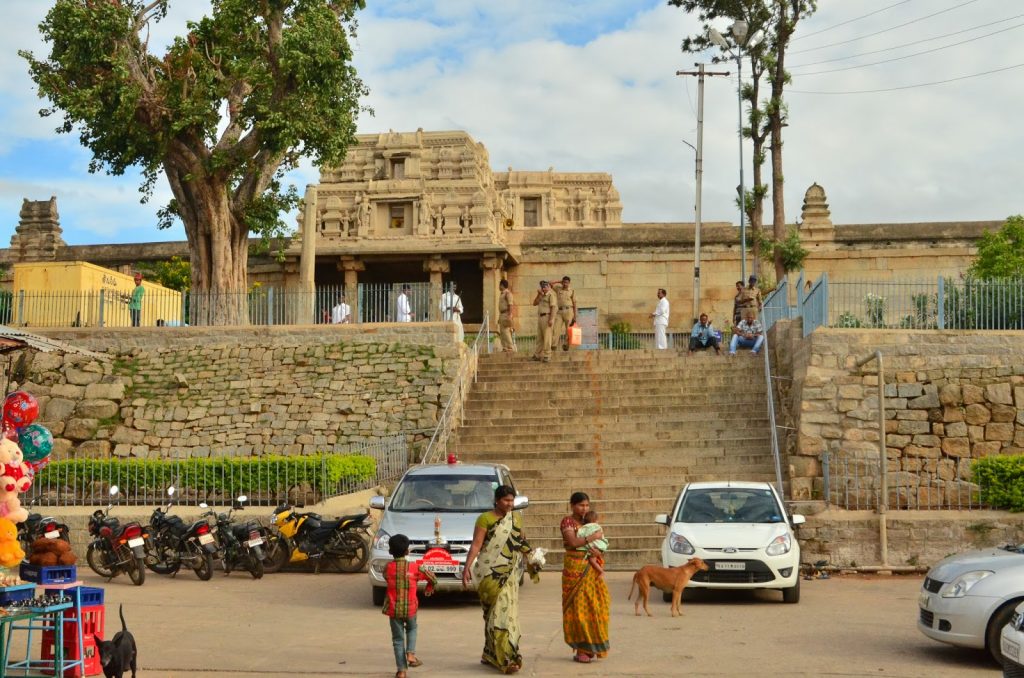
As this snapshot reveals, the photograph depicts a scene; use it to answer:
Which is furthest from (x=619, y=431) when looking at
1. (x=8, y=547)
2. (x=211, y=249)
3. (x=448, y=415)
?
(x=8, y=547)

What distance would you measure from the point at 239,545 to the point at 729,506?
636 cm

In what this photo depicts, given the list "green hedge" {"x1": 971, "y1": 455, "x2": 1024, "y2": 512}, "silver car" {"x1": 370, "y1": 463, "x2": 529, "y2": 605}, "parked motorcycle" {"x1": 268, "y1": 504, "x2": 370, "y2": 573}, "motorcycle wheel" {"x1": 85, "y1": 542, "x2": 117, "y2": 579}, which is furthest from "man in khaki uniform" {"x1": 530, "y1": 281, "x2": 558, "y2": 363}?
"motorcycle wheel" {"x1": 85, "y1": 542, "x2": 117, "y2": 579}

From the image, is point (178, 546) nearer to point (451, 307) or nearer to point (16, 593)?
point (16, 593)

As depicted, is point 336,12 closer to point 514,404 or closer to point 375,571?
point 514,404

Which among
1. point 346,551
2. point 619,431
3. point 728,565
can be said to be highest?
point 619,431

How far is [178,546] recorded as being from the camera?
15906 millimetres

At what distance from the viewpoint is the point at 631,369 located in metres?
23.2

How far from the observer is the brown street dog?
41.1 ft

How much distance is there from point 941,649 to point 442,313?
1860cm

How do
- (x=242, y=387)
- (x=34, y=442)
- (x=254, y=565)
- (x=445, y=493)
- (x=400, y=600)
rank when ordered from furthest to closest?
(x=242, y=387)
(x=254, y=565)
(x=445, y=493)
(x=34, y=442)
(x=400, y=600)

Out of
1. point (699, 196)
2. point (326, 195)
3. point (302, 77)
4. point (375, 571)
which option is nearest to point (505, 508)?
point (375, 571)

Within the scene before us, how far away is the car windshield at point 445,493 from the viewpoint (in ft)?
46.4

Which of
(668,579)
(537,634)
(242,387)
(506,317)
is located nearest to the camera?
(537,634)

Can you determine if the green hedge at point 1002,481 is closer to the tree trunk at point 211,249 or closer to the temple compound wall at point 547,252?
the tree trunk at point 211,249
